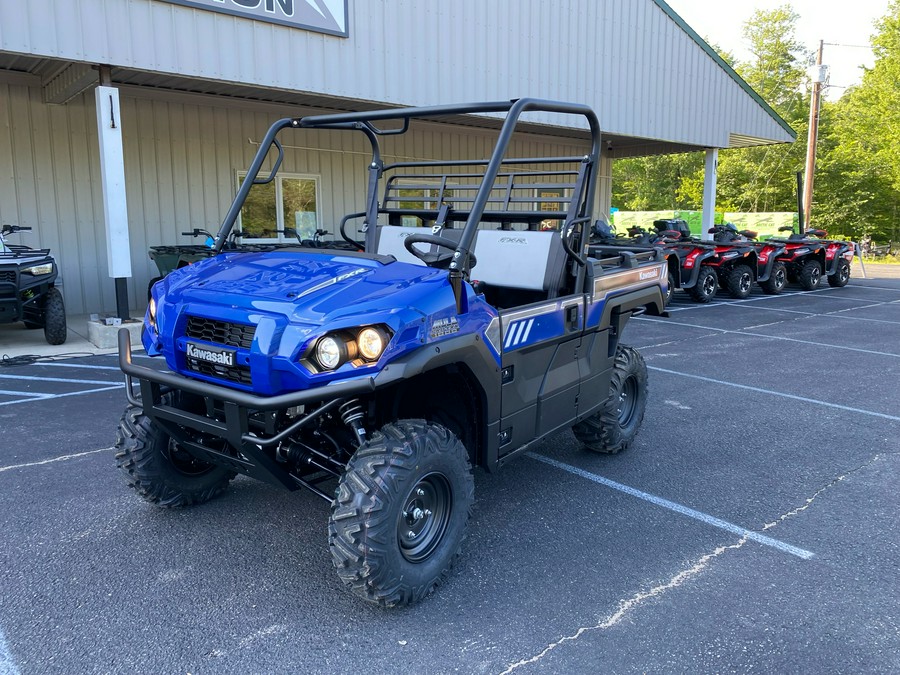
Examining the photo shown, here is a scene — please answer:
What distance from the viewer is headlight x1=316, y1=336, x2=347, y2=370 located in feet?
8.68

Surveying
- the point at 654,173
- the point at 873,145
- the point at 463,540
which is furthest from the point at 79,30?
the point at 654,173

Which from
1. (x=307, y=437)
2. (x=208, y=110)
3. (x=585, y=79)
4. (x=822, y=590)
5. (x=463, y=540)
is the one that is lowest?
(x=822, y=590)

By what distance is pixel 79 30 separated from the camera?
7.49 m

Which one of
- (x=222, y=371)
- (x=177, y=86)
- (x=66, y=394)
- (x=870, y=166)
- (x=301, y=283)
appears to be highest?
(x=870, y=166)

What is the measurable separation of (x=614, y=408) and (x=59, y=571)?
3.21 meters

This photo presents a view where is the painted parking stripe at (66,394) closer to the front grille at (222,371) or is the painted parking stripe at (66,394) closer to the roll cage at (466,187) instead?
the roll cage at (466,187)

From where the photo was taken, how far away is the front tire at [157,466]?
346 centimetres

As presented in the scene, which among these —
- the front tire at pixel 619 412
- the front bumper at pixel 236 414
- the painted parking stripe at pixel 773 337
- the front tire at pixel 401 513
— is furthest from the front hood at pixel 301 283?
the painted parking stripe at pixel 773 337

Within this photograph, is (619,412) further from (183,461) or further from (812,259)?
(812,259)

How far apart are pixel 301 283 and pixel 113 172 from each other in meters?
6.50

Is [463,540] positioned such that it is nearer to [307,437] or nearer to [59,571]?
[307,437]

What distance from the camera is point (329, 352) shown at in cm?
265

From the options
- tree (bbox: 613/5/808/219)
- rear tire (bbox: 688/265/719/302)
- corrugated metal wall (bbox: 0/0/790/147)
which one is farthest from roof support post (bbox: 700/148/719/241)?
tree (bbox: 613/5/808/219)

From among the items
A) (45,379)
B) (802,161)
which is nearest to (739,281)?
(45,379)
